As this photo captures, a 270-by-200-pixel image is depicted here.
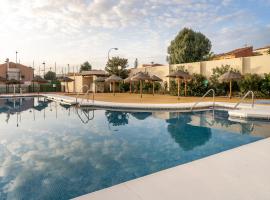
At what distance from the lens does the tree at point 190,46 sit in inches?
1522

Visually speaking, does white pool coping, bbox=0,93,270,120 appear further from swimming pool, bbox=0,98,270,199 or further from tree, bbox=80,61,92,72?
tree, bbox=80,61,92,72

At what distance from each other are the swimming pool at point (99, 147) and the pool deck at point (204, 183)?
966mm

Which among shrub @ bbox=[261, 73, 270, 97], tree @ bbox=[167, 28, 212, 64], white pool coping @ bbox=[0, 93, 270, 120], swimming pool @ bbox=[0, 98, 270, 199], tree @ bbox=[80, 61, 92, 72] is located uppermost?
tree @ bbox=[167, 28, 212, 64]

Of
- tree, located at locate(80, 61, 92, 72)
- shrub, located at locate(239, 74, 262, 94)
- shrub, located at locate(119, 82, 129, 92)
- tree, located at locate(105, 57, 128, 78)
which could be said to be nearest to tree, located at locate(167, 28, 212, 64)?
tree, located at locate(105, 57, 128, 78)

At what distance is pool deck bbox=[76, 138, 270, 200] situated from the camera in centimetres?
327

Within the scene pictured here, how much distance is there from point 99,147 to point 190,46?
3466 centimetres

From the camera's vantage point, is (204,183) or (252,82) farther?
(252,82)

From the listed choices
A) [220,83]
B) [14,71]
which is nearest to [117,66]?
[220,83]

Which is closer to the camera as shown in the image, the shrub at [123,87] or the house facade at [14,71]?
the shrub at [123,87]

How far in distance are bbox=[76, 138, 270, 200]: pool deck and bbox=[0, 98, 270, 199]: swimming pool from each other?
0.97 metres

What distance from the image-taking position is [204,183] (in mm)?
3658

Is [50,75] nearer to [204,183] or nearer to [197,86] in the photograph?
[197,86]

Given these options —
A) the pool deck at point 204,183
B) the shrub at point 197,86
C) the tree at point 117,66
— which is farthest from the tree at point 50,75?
the pool deck at point 204,183

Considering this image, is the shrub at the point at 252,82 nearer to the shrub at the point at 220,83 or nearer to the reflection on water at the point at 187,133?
the shrub at the point at 220,83
